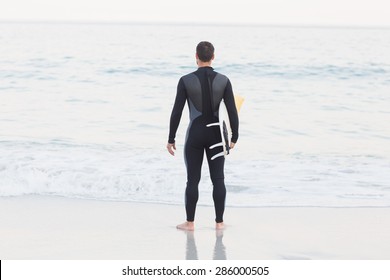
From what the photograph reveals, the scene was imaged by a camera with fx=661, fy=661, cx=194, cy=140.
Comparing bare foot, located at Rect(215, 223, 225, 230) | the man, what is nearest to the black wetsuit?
the man

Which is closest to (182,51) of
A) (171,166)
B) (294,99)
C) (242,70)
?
(242,70)

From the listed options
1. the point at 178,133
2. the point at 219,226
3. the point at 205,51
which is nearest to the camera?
the point at 205,51

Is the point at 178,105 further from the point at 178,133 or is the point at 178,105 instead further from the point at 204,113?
the point at 178,133

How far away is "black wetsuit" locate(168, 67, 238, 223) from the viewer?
5.39 metres

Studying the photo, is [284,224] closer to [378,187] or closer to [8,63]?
[378,187]

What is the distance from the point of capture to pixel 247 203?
6.75 m

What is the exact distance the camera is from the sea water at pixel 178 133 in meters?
7.31

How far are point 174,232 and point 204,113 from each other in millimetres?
1071

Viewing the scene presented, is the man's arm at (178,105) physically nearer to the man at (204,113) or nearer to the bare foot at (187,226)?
the man at (204,113)

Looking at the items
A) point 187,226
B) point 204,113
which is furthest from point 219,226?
point 204,113

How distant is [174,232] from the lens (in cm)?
568

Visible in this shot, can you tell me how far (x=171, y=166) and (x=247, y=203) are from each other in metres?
2.00

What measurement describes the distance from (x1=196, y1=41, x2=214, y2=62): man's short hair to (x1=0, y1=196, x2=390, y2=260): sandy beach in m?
1.49

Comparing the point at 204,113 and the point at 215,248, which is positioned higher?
the point at 204,113
